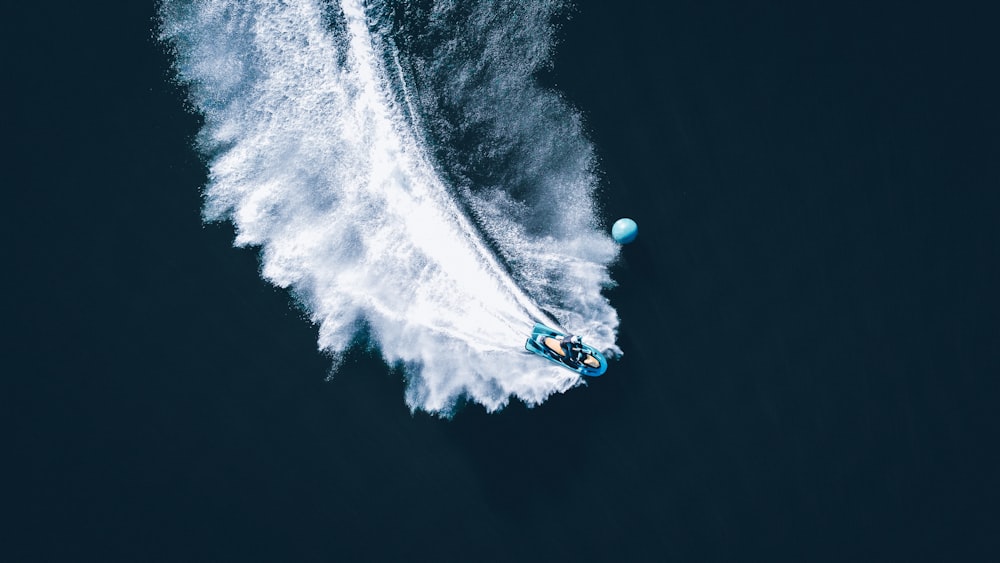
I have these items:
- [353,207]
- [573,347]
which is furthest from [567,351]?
[353,207]

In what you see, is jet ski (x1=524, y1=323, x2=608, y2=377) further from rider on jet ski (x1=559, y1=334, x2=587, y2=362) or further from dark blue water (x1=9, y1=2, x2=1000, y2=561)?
dark blue water (x1=9, y1=2, x2=1000, y2=561)

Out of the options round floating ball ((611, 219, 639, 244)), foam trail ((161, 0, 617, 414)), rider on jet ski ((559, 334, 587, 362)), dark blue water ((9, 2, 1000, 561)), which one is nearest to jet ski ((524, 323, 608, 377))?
rider on jet ski ((559, 334, 587, 362))

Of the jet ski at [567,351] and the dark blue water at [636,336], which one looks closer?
the jet ski at [567,351]

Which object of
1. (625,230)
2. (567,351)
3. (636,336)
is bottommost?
(567,351)

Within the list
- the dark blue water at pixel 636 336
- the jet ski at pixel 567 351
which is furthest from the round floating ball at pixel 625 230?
the jet ski at pixel 567 351

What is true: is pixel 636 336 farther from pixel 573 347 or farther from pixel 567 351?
pixel 567 351

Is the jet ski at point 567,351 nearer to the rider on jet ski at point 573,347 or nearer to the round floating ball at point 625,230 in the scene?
the rider on jet ski at point 573,347
